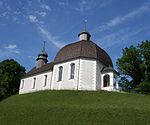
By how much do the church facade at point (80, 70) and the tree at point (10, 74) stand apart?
34.1 feet

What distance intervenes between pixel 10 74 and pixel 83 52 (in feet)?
65.5

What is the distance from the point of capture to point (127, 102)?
86.6 ft

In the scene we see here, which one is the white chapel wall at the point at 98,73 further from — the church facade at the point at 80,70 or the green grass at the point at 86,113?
the green grass at the point at 86,113

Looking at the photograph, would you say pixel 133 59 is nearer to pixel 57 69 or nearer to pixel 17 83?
pixel 57 69

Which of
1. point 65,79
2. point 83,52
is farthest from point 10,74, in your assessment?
point 83,52

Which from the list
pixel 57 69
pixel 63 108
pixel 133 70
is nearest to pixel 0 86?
pixel 57 69

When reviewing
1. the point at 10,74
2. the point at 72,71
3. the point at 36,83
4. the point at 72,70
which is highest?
the point at 10,74

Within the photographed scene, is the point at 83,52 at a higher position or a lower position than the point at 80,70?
higher

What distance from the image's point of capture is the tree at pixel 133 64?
39.0 m

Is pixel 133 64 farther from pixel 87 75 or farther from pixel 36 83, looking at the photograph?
pixel 36 83

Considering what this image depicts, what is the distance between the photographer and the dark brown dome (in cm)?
3856

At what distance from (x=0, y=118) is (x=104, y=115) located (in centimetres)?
791

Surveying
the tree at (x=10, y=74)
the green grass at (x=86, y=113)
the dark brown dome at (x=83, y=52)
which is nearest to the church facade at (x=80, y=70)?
the dark brown dome at (x=83, y=52)

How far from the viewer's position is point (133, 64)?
3962 centimetres
